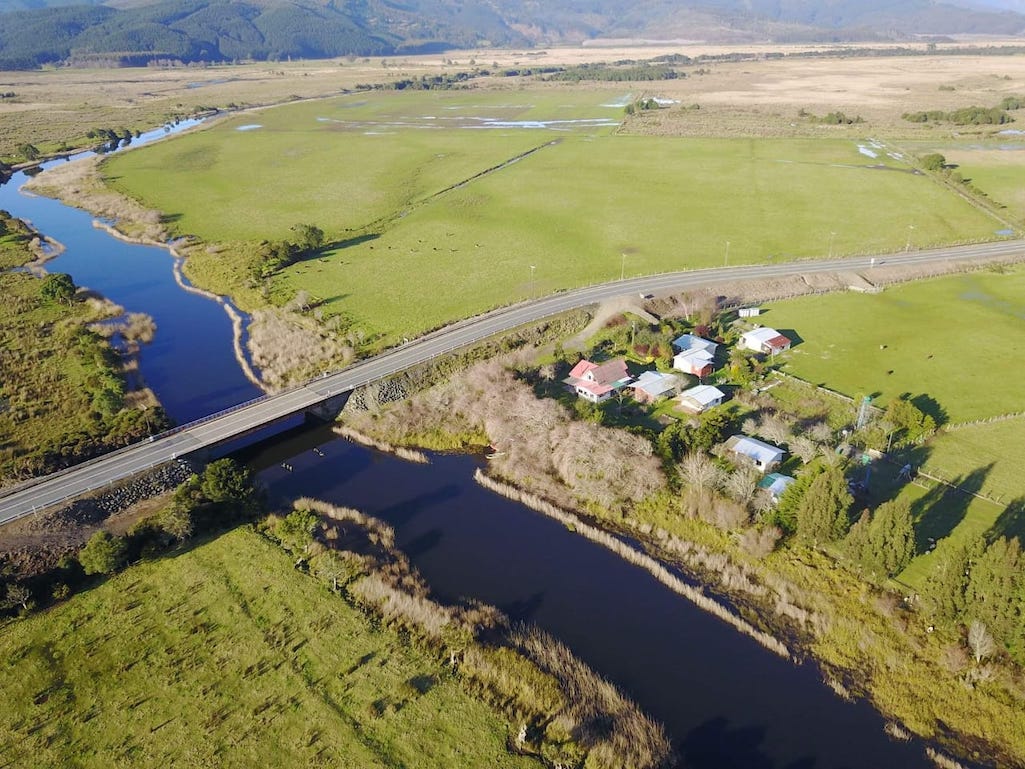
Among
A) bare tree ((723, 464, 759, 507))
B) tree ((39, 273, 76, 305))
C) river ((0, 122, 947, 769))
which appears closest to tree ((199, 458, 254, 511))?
river ((0, 122, 947, 769))

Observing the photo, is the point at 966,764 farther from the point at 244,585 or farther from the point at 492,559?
the point at 244,585

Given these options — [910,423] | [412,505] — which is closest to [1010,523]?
[910,423]

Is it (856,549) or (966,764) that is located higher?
(856,549)

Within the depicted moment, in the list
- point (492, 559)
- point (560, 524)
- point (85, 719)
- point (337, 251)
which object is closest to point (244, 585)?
point (85, 719)

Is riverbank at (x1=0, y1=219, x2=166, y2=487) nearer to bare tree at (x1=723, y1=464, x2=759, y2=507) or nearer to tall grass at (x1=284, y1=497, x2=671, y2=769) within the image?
tall grass at (x1=284, y1=497, x2=671, y2=769)

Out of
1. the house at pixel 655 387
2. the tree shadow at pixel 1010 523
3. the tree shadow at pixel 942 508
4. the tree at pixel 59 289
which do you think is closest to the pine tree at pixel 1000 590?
the tree shadow at pixel 942 508

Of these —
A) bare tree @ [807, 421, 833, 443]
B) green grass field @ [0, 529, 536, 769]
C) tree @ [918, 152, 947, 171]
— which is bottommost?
green grass field @ [0, 529, 536, 769]
